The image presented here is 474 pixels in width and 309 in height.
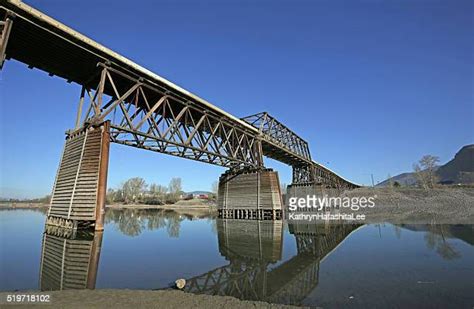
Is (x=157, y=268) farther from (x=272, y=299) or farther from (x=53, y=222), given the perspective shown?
(x=53, y=222)

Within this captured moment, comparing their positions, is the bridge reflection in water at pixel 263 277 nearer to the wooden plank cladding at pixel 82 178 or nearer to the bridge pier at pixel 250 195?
the wooden plank cladding at pixel 82 178

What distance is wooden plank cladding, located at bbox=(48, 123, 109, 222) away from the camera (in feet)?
48.7

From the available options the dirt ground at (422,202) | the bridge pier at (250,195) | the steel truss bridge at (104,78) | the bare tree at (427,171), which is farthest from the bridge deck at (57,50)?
the bare tree at (427,171)

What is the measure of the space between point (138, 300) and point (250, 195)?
1156 inches

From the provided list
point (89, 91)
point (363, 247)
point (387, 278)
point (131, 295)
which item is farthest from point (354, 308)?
point (89, 91)

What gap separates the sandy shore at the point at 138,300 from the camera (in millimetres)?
5422

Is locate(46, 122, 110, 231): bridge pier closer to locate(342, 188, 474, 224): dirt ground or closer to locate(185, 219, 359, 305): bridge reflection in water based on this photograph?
locate(185, 219, 359, 305): bridge reflection in water

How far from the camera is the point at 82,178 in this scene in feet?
50.8

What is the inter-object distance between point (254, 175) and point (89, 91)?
21.7 metres

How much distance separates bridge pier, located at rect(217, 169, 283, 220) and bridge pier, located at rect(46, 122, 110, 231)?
71.2ft

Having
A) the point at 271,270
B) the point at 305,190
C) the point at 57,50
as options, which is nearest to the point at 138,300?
the point at 271,270

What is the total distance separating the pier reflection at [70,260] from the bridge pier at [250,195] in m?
22.2

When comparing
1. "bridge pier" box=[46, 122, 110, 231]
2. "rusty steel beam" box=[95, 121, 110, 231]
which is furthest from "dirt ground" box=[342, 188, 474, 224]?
"bridge pier" box=[46, 122, 110, 231]

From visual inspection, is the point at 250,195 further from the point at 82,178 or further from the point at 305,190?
the point at 305,190
